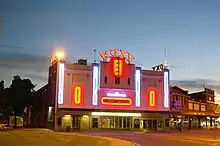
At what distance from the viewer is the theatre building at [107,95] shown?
67.8 m

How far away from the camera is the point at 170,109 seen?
78125 mm

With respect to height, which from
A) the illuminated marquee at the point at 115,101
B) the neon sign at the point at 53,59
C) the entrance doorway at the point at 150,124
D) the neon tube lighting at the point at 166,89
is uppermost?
the neon sign at the point at 53,59

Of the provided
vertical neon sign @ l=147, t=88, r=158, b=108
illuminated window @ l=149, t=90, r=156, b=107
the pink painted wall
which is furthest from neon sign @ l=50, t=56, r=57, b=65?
illuminated window @ l=149, t=90, r=156, b=107

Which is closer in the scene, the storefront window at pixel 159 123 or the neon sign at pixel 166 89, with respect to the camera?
the neon sign at pixel 166 89

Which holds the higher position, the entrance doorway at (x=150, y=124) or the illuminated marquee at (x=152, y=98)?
the illuminated marquee at (x=152, y=98)

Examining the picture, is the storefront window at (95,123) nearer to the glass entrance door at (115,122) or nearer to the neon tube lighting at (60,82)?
the glass entrance door at (115,122)

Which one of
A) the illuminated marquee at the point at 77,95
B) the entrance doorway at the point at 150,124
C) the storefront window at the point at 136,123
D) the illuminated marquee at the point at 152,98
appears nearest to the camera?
the illuminated marquee at the point at 77,95

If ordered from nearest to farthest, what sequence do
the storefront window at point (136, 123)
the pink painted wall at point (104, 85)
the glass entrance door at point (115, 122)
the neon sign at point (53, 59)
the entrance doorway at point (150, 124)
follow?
the pink painted wall at point (104, 85) < the glass entrance door at point (115, 122) < the neon sign at point (53, 59) < the storefront window at point (136, 123) < the entrance doorway at point (150, 124)

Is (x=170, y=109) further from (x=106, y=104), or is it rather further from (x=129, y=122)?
(x=106, y=104)

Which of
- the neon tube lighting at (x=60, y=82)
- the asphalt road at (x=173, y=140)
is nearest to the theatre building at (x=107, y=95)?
the neon tube lighting at (x=60, y=82)

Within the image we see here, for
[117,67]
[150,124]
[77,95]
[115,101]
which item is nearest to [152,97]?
[150,124]

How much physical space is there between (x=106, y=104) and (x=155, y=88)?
10779mm

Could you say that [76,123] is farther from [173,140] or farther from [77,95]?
[173,140]

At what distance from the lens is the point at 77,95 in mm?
68812
